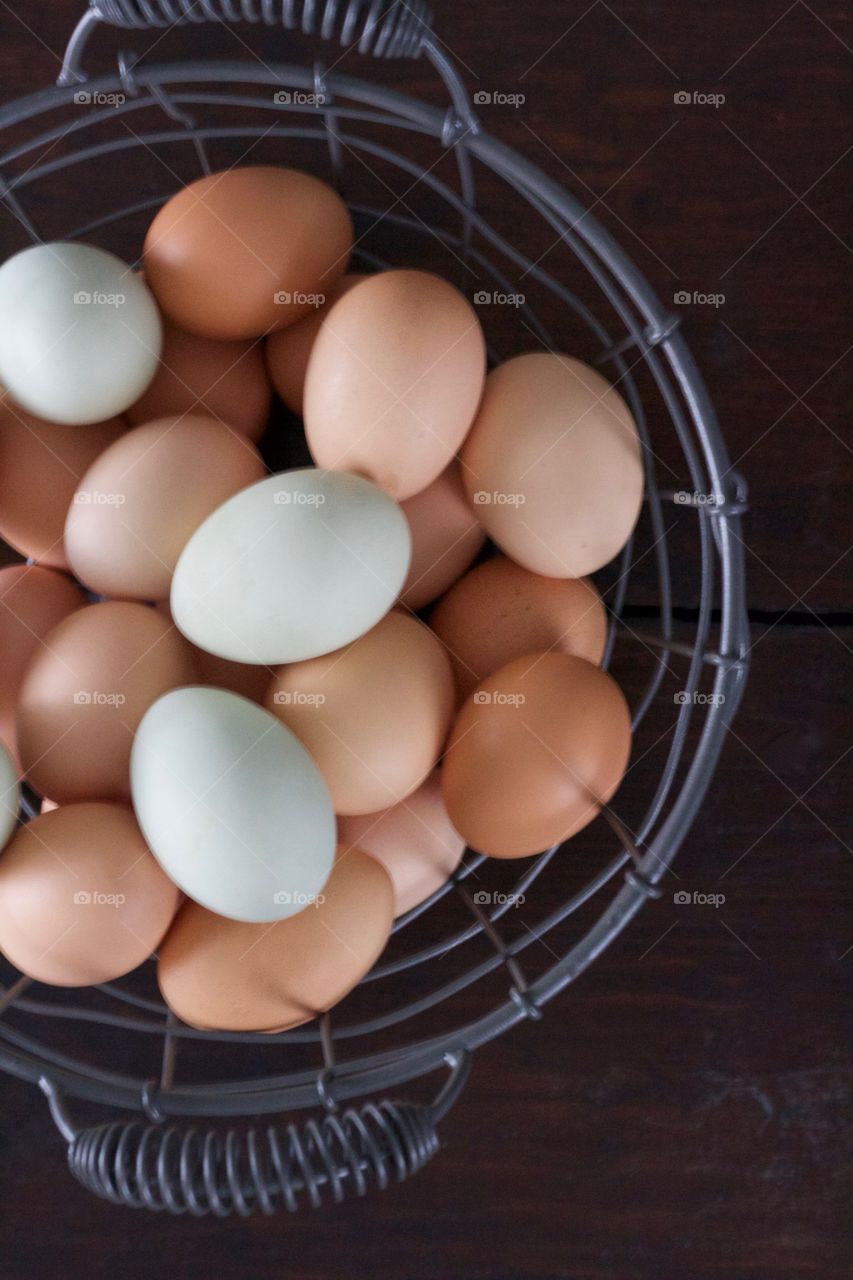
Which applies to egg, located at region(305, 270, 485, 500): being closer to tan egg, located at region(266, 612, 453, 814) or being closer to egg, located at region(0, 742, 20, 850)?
tan egg, located at region(266, 612, 453, 814)

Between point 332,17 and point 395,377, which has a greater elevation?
point 332,17

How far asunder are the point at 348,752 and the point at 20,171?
0.39 m

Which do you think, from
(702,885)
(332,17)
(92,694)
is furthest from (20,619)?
(702,885)

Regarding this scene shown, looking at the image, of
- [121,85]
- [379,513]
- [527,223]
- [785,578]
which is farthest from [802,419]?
[121,85]

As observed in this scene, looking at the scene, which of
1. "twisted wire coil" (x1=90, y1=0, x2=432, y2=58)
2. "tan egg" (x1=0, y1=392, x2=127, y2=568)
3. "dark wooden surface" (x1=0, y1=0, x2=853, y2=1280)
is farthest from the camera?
"dark wooden surface" (x1=0, y1=0, x2=853, y2=1280)

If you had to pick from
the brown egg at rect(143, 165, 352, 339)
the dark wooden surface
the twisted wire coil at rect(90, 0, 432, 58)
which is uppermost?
the twisted wire coil at rect(90, 0, 432, 58)

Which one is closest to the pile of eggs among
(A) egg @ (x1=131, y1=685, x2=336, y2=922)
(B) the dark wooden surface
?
(A) egg @ (x1=131, y1=685, x2=336, y2=922)

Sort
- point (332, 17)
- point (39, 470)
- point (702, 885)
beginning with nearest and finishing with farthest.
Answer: point (332, 17)
point (39, 470)
point (702, 885)

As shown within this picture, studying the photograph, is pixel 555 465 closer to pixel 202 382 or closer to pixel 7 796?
pixel 202 382

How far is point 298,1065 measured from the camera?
617mm

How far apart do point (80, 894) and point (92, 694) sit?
9 centimetres

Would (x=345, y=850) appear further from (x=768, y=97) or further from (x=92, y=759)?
(x=768, y=97)

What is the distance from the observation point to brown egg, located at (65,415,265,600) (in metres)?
0.49

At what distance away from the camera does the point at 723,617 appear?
1.63 feet
